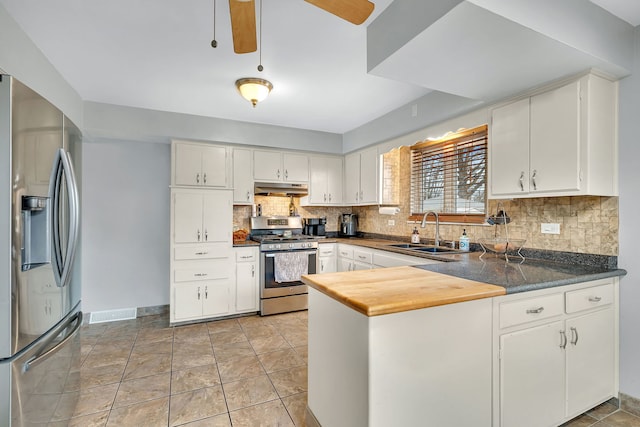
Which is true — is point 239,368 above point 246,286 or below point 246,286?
below

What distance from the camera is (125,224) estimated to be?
153 inches

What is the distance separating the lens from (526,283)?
163 centimetres

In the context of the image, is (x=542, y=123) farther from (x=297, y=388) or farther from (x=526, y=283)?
(x=297, y=388)

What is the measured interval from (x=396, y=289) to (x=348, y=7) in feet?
4.46

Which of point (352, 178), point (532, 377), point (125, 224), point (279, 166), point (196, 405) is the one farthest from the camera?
point (352, 178)

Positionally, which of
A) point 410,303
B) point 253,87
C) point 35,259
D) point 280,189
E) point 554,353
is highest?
point 253,87

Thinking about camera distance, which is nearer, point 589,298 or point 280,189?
point 589,298

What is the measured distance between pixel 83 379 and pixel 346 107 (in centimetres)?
353

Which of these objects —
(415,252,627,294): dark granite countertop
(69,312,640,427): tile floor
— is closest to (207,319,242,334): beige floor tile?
(69,312,640,427): tile floor

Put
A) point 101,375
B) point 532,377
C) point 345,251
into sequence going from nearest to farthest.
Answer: point 532,377, point 101,375, point 345,251

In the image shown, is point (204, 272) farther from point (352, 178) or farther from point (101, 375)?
point (352, 178)

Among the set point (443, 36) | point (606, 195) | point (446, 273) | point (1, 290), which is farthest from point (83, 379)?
point (606, 195)

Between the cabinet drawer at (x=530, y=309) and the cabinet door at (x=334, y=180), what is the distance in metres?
3.27

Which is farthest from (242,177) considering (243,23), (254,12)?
(254,12)
